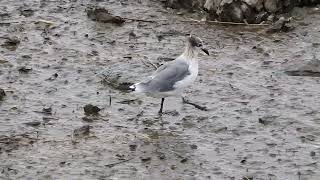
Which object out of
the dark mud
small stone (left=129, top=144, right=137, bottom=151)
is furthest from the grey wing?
small stone (left=129, top=144, right=137, bottom=151)

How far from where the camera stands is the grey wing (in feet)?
25.0

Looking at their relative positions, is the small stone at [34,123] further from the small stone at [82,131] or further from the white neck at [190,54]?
the white neck at [190,54]

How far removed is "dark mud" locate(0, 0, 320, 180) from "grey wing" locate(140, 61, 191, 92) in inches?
13.4

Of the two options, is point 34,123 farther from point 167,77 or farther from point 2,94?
point 167,77

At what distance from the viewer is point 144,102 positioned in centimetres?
817

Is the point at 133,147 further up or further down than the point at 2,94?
further up

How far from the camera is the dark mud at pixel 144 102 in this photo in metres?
6.70

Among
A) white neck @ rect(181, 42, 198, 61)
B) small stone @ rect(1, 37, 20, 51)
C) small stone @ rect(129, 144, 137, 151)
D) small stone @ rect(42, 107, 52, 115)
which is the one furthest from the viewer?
small stone @ rect(1, 37, 20, 51)

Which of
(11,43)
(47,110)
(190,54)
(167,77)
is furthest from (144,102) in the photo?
(11,43)

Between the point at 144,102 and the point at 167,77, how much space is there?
1.93 ft

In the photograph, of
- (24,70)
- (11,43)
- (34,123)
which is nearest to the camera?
(34,123)

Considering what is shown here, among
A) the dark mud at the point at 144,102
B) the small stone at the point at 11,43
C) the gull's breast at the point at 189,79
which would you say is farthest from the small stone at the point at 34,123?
the small stone at the point at 11,43

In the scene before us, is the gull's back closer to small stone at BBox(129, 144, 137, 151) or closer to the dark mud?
the dark mud

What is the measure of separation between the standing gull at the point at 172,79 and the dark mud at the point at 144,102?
11.8 inches
